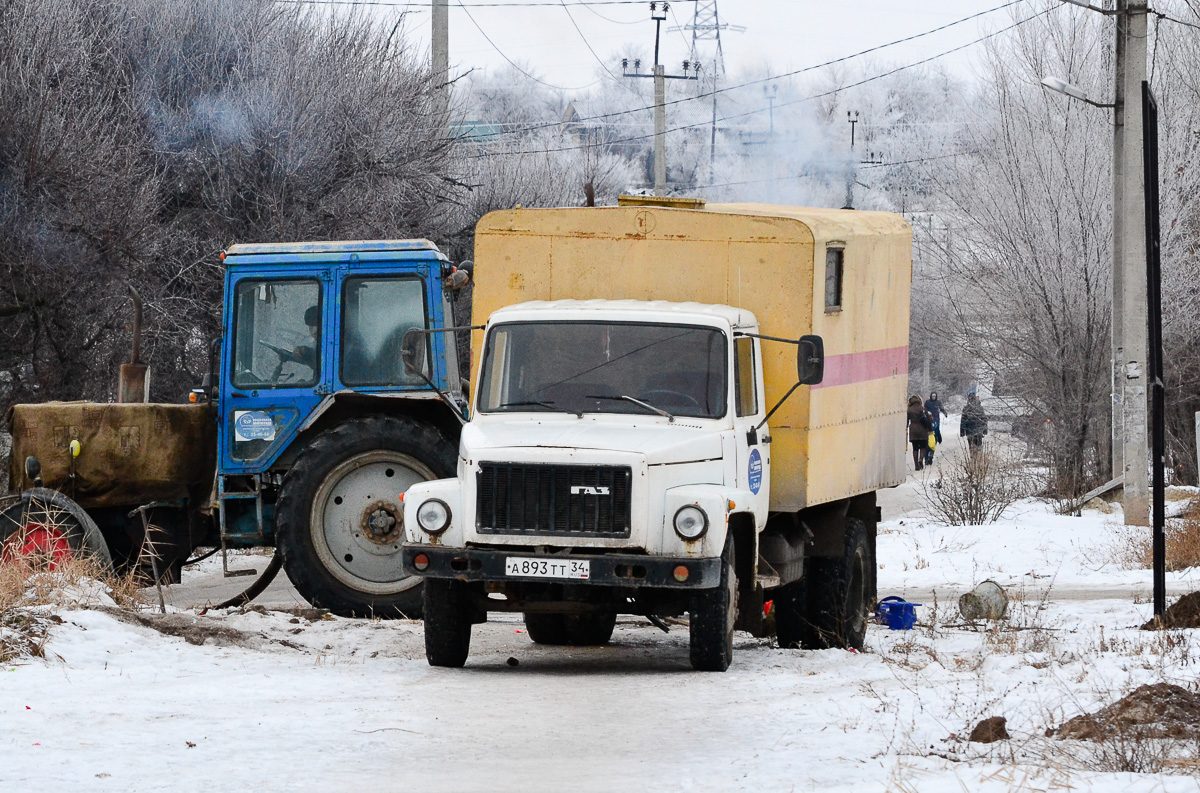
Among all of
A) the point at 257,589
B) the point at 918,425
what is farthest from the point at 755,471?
the point at 918,425

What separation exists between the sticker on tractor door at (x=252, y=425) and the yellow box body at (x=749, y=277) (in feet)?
8.66

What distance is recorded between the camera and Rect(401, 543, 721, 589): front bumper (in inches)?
371

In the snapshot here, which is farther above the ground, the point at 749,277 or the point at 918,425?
the point at 749,277

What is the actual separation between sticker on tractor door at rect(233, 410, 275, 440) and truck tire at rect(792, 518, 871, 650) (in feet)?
14.3

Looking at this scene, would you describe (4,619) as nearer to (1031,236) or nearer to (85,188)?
(85,188)

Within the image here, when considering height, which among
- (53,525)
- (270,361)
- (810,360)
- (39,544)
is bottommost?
(39,544)

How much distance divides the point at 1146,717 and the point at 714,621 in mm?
2936

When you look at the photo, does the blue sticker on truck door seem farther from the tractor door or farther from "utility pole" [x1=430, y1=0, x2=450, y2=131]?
"utility pole" [x1=430, y1=0, x2=450, y2=131]

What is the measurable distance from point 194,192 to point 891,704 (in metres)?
16.9

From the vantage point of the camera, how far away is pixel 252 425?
13.2 m

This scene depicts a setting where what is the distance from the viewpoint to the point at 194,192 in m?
22.9

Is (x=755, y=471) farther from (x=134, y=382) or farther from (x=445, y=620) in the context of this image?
(x=134, y=382)

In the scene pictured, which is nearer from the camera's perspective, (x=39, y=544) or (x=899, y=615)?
(x=39, y=544)

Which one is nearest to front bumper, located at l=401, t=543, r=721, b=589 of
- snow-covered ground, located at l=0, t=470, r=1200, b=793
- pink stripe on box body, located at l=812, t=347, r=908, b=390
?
snow-covered ground, located at l=0, t=470, r=1200, b=793
